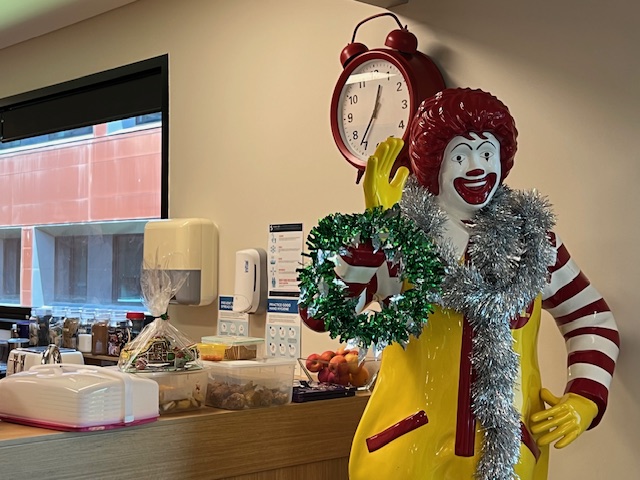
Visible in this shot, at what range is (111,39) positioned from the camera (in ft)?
11.4

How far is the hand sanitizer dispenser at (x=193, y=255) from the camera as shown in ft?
9.66

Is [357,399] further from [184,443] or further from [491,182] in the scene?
[491,182]

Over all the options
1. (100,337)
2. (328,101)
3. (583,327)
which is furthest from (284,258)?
(583,327)

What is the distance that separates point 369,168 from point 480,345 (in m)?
0.37

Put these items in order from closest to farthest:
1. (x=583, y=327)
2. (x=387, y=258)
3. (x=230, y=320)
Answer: (x=387, y=258)
(x=583, y=327)
(x=230, y=320)

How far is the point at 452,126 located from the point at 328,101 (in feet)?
3.65

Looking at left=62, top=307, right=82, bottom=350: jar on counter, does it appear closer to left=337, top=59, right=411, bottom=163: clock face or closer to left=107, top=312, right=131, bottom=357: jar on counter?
left=107, top=312, right=131, bottom=357: jar on counter

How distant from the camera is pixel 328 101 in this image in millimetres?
2592

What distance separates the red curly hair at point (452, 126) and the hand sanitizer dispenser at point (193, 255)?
1497 mm

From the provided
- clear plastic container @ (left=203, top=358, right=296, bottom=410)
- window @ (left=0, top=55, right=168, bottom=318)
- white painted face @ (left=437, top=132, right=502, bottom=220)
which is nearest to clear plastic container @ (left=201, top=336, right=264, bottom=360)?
clear plastic container @ (left=203, top=358, right=296, bottom=410)

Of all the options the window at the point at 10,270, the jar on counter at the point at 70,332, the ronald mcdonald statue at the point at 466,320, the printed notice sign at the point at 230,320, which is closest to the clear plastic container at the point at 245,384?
the ronald mcdonald statue at the point at 466,320

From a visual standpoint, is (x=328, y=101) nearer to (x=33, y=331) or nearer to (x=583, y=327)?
(x=583, y=327)

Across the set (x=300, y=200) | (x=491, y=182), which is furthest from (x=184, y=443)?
(x=300, y=200)

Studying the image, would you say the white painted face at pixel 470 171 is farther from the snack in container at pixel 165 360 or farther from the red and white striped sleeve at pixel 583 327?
the snack in container at pixel 165 360
